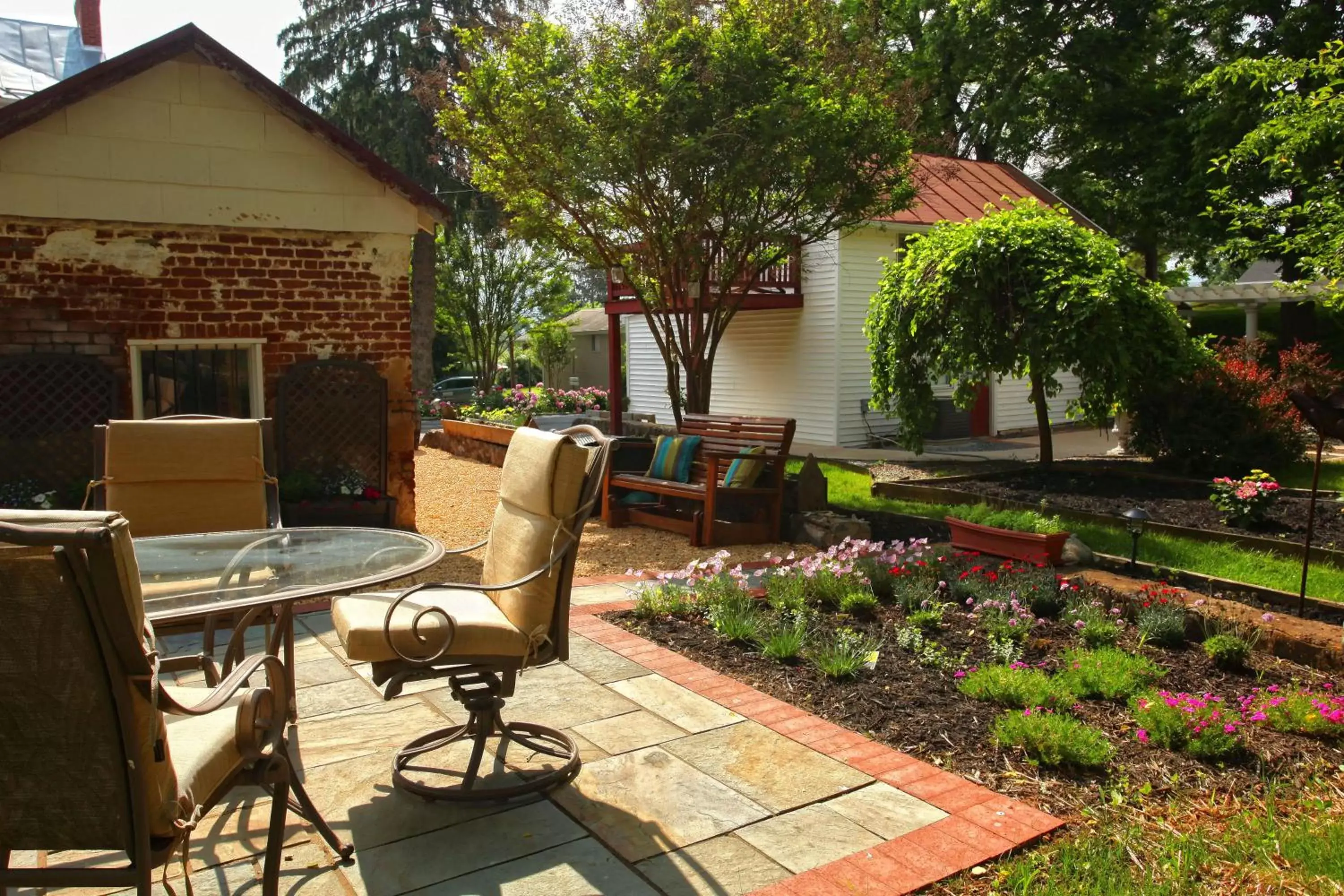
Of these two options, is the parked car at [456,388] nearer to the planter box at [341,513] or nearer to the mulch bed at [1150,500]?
the mulch bed at [1150,500]

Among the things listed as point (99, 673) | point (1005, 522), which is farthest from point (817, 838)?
point (1005, 522)

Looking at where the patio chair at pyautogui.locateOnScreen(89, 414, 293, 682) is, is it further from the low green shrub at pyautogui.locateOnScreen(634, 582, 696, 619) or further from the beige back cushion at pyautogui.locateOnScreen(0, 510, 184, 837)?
the beige back cushion at pyautogui.locateOnScreen(0, 510, 184, 837)

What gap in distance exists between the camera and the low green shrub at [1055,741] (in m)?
3.66

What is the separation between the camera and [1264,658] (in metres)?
4.99

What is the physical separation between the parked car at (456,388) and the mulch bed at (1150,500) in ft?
67.3

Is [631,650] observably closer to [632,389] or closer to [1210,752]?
[1210,752]

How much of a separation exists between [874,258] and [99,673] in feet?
54.4

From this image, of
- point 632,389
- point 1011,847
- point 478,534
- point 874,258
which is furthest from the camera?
point 632,389

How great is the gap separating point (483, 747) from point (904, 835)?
1408 millimetres

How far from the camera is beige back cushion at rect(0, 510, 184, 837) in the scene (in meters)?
1.90

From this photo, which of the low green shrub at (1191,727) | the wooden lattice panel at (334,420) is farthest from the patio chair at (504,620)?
the wooden lattice panel at (334,420)

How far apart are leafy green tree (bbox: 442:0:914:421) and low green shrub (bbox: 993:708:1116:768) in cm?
748

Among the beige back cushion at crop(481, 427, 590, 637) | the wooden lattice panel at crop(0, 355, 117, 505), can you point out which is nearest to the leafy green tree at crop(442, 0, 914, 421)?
the wooden lattice panel at crop(0, 355, 117, 505)

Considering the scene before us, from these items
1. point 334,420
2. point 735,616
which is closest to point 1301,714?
point 735,616
